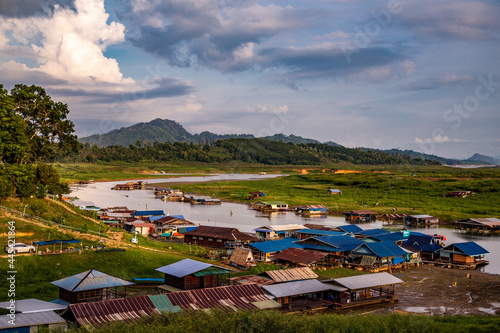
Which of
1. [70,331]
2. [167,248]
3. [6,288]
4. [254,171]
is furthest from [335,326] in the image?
[254,171]

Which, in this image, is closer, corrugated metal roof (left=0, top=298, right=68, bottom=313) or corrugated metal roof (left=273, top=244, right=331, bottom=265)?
corrugated metal roof (left=0, top=298, right=68, bottom=313)

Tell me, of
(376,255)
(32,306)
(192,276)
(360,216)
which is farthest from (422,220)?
(32,306)

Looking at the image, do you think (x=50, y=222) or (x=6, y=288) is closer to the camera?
(x=6, y=288)

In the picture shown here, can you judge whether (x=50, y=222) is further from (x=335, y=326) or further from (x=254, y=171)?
(x=254, y=171)

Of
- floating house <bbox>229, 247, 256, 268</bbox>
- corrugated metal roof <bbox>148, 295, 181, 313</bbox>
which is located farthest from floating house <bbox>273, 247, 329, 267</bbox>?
corrugated metal roof <bbox>148, 295, 181, 313</bbox>

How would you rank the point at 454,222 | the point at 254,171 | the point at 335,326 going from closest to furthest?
the point at 335,326 < the point at 454,222 < the point at 254,171

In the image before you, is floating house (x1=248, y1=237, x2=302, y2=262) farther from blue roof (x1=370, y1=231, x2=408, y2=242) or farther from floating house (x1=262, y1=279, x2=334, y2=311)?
floating house (x1=262, y1=279, x2=334, y2=311)
